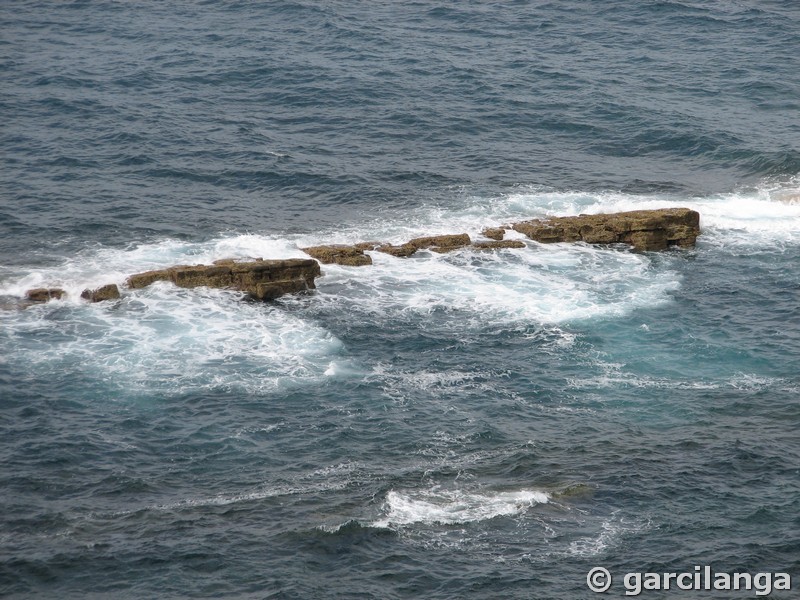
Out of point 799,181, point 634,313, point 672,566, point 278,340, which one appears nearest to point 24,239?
point 278,340

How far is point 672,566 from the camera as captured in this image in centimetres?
5025

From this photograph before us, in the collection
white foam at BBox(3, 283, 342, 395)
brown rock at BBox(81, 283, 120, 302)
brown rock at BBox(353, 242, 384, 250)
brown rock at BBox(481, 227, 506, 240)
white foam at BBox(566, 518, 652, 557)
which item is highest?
brown rock at BBox(481, 227, 506, 240)

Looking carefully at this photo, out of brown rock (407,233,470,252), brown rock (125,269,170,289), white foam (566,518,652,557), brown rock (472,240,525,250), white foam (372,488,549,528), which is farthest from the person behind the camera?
brown rock (472,240,525,250)

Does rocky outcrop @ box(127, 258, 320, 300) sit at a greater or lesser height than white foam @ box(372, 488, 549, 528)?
greater

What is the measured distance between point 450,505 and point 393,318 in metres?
20.9

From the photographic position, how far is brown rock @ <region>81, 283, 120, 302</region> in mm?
73125

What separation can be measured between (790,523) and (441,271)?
33.1 meters

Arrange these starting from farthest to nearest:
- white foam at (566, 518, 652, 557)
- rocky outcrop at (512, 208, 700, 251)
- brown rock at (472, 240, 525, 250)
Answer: rocky outcrop at (512, 208, 700, 251), brown rock at (472, 240, 525, 250), white foam at (566, 518, 652, 557)

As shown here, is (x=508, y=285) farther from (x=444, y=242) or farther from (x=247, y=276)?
(x=247, y=276)

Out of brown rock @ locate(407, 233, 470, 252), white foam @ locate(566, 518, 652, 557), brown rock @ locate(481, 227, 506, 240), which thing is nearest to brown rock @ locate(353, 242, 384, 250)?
brown rock @ locate(407, 233, 470, 252)

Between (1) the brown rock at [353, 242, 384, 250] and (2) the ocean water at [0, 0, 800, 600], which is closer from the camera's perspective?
(2) the ocean water at [0, 0, 800, 600]

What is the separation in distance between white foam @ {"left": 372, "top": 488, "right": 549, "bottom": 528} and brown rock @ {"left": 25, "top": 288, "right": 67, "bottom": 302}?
30.5 meters

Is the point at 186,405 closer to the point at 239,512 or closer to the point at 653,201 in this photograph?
the point at 239,512

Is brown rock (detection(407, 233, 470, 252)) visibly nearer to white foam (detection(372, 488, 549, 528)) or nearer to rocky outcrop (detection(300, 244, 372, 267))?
rocky outcrop (detection(300, 244, 372, 267))
